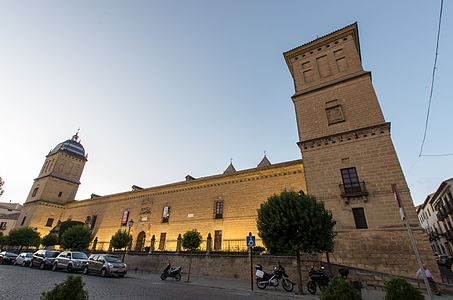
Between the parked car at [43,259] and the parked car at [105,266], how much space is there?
155 inches

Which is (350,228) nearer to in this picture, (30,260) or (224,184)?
(224,184)

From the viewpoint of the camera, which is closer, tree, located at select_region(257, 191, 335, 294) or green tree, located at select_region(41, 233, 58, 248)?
tree, located at select_region(257, 191, 335, 294)

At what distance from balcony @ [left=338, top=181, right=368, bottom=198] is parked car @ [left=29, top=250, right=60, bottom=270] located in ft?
66.4

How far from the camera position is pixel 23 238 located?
28547 mm

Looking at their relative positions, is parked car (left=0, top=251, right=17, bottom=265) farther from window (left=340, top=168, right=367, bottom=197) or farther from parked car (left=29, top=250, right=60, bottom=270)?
window (left=340, top=168, right=367, bottom=197)

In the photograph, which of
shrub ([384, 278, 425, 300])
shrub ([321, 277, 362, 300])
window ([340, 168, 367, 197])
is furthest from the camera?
window ([340, 168, 367, 197])

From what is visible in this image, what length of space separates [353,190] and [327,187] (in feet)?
4.91

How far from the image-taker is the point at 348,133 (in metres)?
15.4

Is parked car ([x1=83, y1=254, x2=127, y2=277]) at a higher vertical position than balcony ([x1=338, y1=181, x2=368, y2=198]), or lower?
lower

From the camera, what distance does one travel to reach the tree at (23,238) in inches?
1115

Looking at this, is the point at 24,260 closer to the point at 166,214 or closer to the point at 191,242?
the point at 166,214

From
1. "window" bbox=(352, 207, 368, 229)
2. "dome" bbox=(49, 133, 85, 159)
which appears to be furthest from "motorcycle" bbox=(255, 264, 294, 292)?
"dome" bbox=(49, 133, 85, 159)

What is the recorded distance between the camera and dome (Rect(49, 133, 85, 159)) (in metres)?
40.3

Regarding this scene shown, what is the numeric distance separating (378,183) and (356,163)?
1.68 meters
